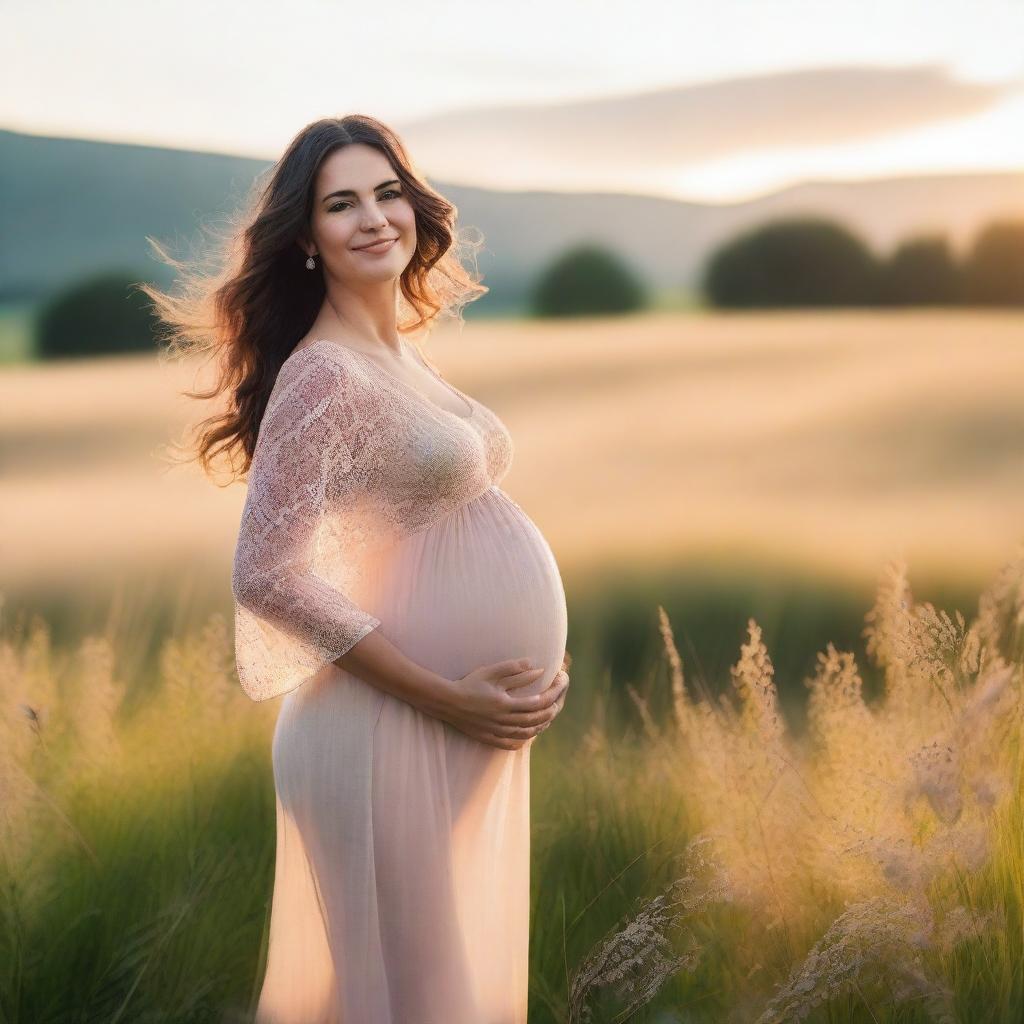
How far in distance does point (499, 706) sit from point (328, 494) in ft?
1.54

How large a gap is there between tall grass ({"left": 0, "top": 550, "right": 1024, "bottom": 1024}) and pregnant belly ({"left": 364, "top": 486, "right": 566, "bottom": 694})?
648 mm

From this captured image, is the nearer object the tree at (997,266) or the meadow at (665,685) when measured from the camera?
the meadow at (665,685)

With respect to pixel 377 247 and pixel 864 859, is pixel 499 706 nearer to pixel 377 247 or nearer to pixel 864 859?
pixel 377 247

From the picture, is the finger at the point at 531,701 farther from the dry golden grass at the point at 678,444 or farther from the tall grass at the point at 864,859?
the dry golden grass at the point at 678,444

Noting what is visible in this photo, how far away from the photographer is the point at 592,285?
4.88 m

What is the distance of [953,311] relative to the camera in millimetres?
4855

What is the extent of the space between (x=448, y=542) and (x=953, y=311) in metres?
3.07

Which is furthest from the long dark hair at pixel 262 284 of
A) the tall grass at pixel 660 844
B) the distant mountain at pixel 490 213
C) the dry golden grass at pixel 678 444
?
the distant mountain at pixel 490 213

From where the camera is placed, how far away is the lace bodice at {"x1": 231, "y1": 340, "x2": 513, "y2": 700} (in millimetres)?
2223

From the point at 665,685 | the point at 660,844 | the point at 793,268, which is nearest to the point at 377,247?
the point at 660,844

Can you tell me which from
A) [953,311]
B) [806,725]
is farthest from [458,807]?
[953,311]

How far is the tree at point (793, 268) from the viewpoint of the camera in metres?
4.91

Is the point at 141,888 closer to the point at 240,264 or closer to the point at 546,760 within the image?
the point at 546,760

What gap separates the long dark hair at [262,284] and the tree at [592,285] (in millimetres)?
2116
